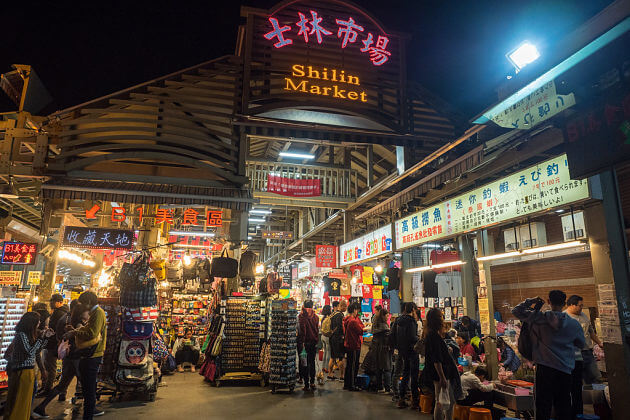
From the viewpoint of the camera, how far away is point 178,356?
11.7m

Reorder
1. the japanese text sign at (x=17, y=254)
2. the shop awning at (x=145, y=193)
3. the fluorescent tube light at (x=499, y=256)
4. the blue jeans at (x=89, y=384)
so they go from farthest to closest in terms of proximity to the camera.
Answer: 1. the japanese text sign at (x=17, y=254)
2. the fluorescent tube light at (x=499, y=256)
3. the shop awning at (x=145, y=193)
4. the blue jeans at (x=89, y=384)

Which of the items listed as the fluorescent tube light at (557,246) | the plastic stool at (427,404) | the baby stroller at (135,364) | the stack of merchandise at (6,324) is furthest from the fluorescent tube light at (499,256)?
the stack of merchandise at (6,324)

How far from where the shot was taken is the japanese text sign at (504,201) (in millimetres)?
5523

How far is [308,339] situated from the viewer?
882cm

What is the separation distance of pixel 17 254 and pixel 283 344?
35.0ft

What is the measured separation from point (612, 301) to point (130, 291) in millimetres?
8148

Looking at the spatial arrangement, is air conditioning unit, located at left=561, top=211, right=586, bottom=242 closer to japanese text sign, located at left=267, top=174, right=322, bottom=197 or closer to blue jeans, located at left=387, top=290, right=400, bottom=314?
blue jeans, located at left=387, top=290, right=400, bottom=314

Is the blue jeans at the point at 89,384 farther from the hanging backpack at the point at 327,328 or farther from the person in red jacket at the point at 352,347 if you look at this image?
the hanging backpack at the point at 327,328

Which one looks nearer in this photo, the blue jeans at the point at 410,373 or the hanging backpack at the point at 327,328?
the blue jeans at the point at 410,373

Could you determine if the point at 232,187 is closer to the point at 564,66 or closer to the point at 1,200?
the point at 564,66

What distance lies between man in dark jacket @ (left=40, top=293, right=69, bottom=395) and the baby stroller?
144 cm

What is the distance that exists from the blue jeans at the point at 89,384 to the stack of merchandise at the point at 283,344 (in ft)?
11.7

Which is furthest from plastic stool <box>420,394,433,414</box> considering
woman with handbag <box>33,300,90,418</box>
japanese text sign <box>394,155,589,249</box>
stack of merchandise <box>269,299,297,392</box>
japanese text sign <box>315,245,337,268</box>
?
japanese text sign <box>315,245,337,268</box>

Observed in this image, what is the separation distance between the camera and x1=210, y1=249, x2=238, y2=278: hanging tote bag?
907 centimetres
